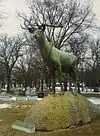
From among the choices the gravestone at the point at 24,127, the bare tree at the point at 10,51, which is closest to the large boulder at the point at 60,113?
the gravestone at the point at 24,127

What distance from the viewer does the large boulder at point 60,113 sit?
38.1ft

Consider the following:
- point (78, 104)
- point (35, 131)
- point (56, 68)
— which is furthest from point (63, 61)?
point (35, 131)

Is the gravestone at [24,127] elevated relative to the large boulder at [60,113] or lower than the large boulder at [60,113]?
lower

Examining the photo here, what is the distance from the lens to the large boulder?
38.1ft

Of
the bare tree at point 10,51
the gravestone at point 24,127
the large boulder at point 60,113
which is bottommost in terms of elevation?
the gravestone at point 24,127

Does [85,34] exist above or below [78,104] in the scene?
above

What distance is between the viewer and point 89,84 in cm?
6353

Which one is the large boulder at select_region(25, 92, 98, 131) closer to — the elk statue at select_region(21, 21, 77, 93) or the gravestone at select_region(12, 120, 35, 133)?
the gravestone at select_region(12, 120, 35, 133)

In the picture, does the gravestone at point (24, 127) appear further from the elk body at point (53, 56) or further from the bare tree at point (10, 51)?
the bare tree at point (10, 51)

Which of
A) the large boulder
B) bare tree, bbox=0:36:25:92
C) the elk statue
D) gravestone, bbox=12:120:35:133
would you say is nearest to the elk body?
the elk statue

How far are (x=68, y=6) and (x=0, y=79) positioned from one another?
36.5 m

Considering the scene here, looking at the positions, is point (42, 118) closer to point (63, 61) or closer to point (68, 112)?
point (68, 112)

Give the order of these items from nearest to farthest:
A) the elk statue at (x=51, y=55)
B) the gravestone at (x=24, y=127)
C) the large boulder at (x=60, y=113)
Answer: the gravestone at (x=24, y=127)
the large boulder at (x=60, y=113)
the elk statue at (x=51, y=55)

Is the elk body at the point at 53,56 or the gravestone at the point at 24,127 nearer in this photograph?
the gravestone at the point at 24,127
